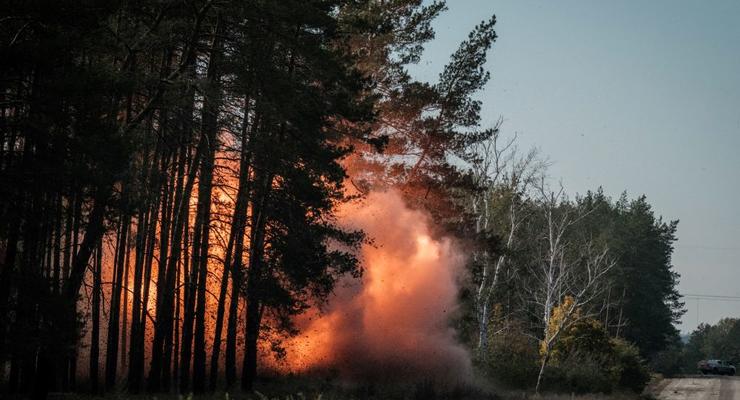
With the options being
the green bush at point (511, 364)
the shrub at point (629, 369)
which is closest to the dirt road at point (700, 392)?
the shrub at point (629, 369)

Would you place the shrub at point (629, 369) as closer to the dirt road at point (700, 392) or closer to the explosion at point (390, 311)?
the dirt road at point (700, 392)

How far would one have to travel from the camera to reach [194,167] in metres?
24.4

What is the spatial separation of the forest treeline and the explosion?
58.3 inches

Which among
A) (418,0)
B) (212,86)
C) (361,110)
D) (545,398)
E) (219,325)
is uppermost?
(418,0)

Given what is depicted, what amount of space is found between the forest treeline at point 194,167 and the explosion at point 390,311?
58.3 inches

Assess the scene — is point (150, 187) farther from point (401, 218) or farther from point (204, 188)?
point (401, 218)

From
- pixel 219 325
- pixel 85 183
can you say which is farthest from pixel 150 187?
pixel 219 325

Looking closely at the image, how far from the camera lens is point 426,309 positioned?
131 feet

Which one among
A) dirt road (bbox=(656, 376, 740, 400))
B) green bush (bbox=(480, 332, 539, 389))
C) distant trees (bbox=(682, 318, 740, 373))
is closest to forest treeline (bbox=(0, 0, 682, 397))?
green bush (bbox=(480, 332, 539, 389))

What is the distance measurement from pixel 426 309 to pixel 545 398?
251 inches

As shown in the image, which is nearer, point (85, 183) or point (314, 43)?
point (85, 183)

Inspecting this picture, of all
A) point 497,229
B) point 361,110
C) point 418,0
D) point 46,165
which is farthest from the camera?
point 497,229

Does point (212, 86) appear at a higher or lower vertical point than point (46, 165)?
higher

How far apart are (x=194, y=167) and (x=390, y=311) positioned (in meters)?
16.4
